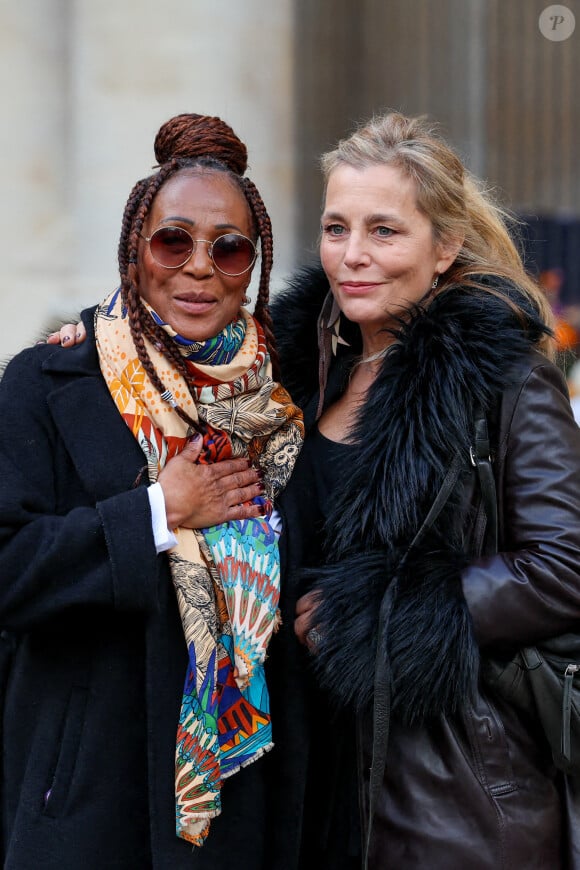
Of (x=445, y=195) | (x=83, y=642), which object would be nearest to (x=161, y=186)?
(x=445, y=195)

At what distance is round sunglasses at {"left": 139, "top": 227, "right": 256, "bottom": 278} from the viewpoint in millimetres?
2398

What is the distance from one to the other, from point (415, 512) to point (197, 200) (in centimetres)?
87

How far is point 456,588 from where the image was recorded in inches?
90.2

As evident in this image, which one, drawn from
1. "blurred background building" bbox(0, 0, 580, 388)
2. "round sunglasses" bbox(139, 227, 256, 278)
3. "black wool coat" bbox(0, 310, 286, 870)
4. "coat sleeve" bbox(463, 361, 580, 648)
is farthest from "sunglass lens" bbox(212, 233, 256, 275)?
"blurred background building" bbox(0, 0, 580, 388)

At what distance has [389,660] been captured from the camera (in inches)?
90.8

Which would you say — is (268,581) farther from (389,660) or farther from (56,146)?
(56,146)

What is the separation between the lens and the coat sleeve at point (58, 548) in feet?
7.25

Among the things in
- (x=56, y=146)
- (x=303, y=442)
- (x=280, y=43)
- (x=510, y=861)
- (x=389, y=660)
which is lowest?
(x=510, y=861)

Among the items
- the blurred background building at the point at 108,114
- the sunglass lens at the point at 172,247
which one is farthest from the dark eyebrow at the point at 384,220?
the blurred background building at the point at 108,114

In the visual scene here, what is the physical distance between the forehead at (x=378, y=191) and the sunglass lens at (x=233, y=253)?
28cm

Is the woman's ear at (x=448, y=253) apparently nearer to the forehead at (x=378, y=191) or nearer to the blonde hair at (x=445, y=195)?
the blonde hair at (x=445, y=195)

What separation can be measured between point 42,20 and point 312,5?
1.86 m

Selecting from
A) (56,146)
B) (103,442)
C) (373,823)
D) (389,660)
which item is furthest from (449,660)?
(56,146)

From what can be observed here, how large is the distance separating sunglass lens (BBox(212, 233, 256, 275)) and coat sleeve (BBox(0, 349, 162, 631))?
562 millimetres
